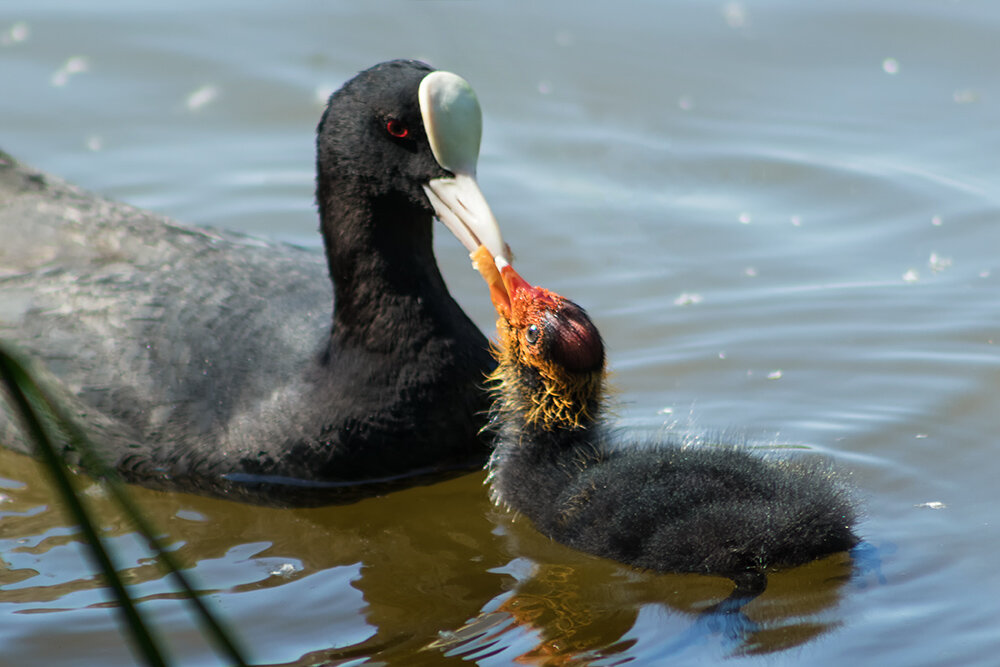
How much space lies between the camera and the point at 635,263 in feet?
18.7

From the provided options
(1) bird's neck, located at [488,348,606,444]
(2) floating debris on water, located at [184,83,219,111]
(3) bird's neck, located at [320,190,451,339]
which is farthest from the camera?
(2) floating debris on water, located at [184,83,219,111]

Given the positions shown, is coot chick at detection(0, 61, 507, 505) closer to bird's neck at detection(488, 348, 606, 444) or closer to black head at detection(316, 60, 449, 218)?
black head at detection(316, 60, 449, 218)

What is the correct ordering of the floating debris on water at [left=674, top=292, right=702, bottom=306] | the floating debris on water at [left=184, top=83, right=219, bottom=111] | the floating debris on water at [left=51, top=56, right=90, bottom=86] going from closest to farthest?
the floating debris on water at [left=674, top=292, right=702, bottom=306]
the floating debris on water at [left=184, top=83, right=219, bottom=111]
the floating debris on water at [left=51, top=56, right=90, bottom=86]

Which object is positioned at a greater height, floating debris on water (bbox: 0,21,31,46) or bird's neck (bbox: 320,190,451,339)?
floating debris on water (bbox: 0,21,31,46)

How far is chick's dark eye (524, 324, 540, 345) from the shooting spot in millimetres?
3512

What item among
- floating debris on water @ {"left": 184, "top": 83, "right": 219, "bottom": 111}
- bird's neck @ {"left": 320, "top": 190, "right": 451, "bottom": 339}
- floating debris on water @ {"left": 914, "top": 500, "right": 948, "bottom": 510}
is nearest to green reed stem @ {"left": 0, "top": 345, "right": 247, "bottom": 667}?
bird's neck @ {"left": 320, "top": 190, "right": 451, "bottom": 339}

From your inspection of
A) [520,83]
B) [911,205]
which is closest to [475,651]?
[911,205]

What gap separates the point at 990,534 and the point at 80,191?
3.57 m

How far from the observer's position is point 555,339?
3.48m

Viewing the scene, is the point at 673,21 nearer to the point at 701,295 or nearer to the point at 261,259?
the point at 701,295

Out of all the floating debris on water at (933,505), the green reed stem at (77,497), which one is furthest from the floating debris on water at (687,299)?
the green reed stem at (77,497)

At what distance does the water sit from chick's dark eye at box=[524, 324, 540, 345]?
0.58 m

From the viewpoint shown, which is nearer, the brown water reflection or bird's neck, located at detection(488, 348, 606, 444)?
the brown water reflection

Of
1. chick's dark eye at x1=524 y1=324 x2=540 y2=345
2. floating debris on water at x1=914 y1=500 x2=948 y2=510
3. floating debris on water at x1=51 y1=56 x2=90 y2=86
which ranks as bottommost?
floating debris on water at x1=914 y1=500 x2=948 y2=510
